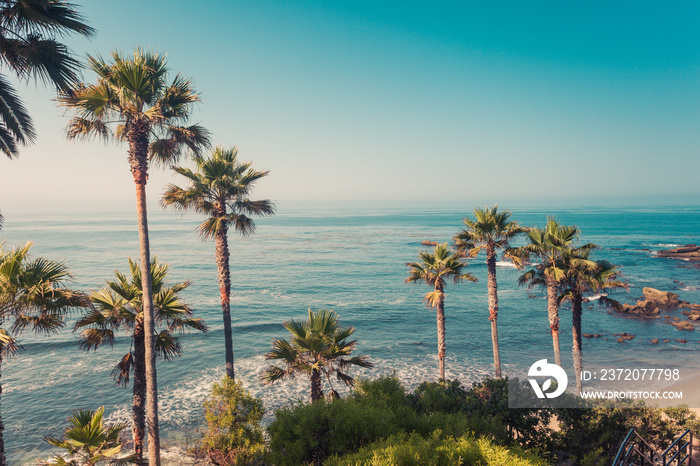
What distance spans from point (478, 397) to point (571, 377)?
1828 centimetres

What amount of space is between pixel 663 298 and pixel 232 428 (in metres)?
52.9

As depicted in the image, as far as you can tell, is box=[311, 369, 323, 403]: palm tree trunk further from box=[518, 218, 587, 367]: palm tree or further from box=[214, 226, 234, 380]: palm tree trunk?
box=[518, 218, 587, 367]: palm tree

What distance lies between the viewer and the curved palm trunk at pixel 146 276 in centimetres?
1134

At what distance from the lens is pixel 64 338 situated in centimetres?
3538

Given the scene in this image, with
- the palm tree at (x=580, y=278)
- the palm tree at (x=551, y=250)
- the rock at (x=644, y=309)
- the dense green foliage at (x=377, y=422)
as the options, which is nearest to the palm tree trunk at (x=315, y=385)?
the dense green foliage at (x=377, y=422)

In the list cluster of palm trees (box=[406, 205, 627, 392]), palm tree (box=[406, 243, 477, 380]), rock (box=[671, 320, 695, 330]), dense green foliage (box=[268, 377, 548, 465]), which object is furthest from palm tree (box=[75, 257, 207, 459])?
rock (box=[671, 320, 695, 330])

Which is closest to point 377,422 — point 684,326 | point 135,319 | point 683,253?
point 135,319

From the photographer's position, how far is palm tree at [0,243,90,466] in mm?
9047

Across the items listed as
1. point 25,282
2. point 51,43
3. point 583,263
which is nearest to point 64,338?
point 25,282

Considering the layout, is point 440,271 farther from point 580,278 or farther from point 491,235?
point 580,278

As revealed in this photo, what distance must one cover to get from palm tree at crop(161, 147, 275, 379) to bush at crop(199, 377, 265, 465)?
429 centimetres

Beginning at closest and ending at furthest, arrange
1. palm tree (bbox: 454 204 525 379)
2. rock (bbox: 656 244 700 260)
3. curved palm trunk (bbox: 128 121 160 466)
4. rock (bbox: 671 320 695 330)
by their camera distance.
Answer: curved palm trunk (bbox: 128 121 160 466), palm tree (bbox: 454 204 525 379), rock (bbox: 671 320 695 330), rock (bbox: 656 244 700 260)

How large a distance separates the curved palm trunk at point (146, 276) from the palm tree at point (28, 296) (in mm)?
1817

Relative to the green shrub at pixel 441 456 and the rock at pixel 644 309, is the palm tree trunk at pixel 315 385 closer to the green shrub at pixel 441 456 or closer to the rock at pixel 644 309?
the green shrub at pixel 441 456
